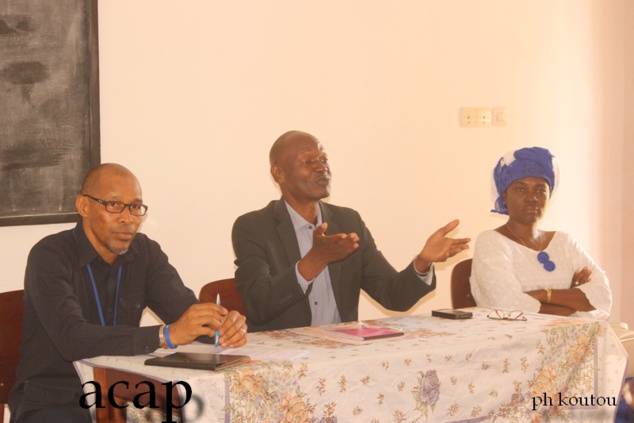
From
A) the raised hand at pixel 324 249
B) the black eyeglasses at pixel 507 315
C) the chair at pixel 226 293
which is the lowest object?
the black eyeglasses at pixel 507 315

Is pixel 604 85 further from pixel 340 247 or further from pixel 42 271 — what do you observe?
pixel 42 271

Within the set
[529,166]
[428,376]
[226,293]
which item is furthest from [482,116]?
[428,376]

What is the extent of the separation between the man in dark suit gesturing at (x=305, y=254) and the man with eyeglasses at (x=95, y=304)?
0.35 m

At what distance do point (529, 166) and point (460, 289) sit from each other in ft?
2.12

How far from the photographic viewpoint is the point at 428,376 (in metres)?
2.60

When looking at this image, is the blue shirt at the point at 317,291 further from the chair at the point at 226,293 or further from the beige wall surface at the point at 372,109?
the beige wall surface at the point at 372,109

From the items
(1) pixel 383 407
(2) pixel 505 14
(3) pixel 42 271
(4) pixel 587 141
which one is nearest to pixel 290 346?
(1) pixel 383 407

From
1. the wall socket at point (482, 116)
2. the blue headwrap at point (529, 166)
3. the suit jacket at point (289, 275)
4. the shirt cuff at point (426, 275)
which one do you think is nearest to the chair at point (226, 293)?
the suit jacket at point (289, 275)

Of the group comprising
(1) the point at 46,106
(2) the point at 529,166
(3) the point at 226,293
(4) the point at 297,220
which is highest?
(1) the point at 46,106

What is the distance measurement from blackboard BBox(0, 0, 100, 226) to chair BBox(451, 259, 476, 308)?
1.73 meters

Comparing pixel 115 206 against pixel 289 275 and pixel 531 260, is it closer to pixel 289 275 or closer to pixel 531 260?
pixel 289 275

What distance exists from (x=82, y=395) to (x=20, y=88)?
63.7 inches

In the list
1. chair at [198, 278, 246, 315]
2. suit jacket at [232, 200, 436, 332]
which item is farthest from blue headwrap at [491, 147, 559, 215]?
chair at [198, 278, 246, 315]

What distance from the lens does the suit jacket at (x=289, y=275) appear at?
10.3 feet
